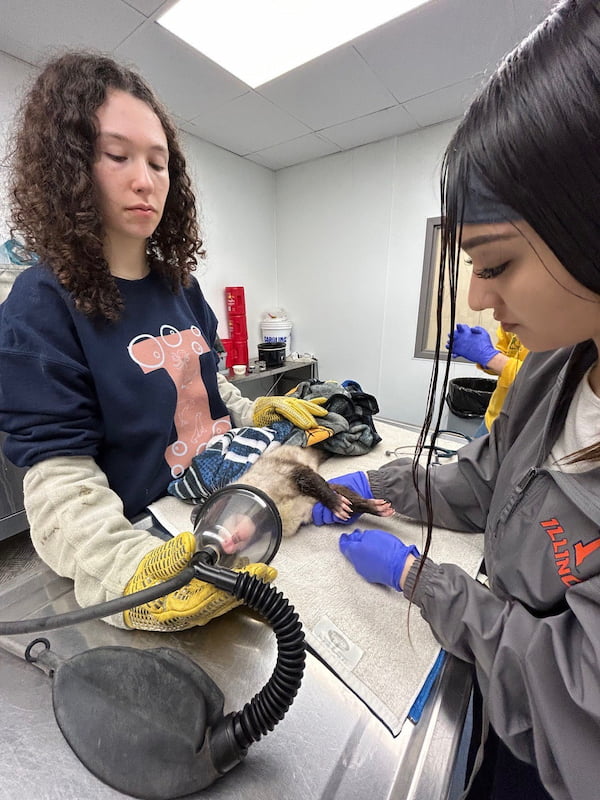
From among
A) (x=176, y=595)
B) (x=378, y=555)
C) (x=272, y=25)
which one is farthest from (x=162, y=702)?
(x=272, y=25)

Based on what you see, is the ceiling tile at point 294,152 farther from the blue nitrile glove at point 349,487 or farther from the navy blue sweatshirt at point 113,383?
the blue nitrile glove at point 349,487

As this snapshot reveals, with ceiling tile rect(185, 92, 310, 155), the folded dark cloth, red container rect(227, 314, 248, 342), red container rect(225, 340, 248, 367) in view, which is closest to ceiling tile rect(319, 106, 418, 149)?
ceiling tile rect(185, 92, 310, 155)

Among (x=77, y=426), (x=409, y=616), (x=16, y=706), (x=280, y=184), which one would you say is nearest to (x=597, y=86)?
(x=409, y=616)

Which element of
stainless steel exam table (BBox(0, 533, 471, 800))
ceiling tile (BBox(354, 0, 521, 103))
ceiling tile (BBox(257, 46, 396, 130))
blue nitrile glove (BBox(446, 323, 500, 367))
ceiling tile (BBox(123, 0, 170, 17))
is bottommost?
stainless steel exam table (BBox(0, 533, 471, 800))

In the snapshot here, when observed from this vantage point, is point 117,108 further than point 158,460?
No

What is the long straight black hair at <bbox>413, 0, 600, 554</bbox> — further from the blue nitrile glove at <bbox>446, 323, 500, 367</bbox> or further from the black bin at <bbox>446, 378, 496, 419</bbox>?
the black bin at <bbox>446, 378, 496, 419</bbox>

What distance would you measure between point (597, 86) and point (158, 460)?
0.83 m

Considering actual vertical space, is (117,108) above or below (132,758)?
above

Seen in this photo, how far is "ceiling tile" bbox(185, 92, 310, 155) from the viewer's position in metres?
1.85

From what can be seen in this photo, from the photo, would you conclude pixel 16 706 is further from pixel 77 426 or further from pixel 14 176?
pixel 14 176

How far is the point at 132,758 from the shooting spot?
37 cm

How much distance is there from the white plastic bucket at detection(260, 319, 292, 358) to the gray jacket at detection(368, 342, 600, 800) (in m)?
2.41

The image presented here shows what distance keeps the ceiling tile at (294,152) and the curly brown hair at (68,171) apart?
80.0 inches

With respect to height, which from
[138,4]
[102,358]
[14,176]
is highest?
[138,4]
